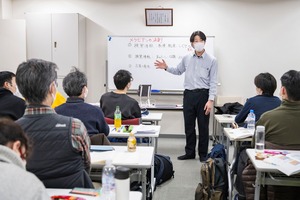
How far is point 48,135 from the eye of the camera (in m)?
1.70

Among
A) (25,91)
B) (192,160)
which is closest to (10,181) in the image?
(25,91)

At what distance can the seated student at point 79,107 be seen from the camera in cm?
267

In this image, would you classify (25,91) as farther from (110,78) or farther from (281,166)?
(110,78)

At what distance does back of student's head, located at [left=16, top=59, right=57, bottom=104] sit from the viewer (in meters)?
1.78

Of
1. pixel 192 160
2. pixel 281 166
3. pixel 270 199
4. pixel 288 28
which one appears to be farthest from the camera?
pixel 288 28

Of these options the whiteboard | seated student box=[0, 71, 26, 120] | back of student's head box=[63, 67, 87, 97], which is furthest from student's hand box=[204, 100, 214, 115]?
seated student box=[0, 71, 26, 120]

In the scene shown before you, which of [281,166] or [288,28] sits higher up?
[288,28]

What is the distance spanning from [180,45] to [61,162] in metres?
4.76

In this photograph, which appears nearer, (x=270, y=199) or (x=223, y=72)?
(x=270, y=199)

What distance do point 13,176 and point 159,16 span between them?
560cm

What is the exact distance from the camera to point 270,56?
6152mm

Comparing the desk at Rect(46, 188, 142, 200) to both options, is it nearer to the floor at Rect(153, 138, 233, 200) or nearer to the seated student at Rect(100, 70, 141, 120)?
the floor at Rect(153, 138, 233, 200)

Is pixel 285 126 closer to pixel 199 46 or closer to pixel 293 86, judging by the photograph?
pixel 293 86

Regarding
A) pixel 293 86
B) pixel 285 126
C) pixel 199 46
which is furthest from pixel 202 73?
pixel 285 126
